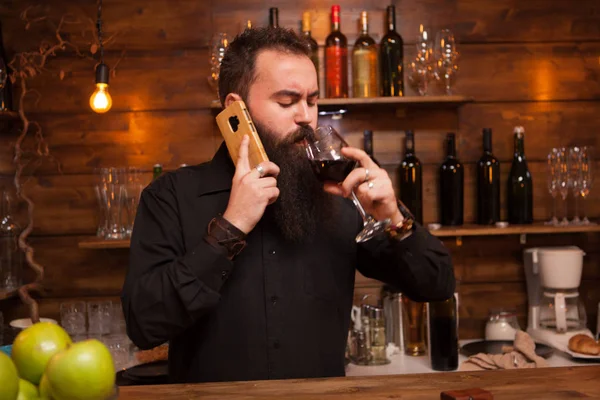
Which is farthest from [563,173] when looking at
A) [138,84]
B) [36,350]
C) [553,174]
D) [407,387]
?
[36,350]

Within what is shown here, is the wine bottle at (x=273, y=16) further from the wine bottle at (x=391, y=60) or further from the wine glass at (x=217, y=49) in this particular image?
the wine bottle at (x=391, y=60)

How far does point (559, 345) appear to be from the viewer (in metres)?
2.70

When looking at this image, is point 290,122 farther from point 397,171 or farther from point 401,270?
point 397,171

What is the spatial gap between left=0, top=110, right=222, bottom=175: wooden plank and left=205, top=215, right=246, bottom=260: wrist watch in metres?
Answer: 1.56

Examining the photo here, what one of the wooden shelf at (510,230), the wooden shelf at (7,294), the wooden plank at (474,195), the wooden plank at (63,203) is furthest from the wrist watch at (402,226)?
the wooden shelf at (7,294)

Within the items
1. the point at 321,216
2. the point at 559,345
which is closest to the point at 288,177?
the point at 321,216

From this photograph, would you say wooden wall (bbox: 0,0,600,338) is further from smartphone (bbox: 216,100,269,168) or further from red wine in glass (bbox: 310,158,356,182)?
red wine in glass (bbox: 310,158,356,182)

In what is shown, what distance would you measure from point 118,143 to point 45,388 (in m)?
2.32

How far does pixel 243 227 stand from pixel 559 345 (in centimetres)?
174

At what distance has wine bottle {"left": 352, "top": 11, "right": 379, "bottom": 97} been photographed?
2.88 meters

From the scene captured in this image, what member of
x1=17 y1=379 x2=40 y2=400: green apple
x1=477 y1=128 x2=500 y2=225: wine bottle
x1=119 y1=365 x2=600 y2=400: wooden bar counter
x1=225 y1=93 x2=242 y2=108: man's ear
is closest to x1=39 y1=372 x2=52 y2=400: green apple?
x1=17 y1=379 x2=40 y2=400: green apple

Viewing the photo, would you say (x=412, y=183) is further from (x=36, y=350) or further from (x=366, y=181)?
(x=36, y=350)

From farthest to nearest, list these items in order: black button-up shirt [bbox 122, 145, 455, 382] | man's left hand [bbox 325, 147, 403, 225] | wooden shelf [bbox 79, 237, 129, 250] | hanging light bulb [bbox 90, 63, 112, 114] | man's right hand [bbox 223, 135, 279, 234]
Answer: wooden shelf [bbox 79, 237, 129, 250], hanging light bulb [bbox 90, 63, 112, 114], black button-up shirt [bbox 122, 145, 455, 382], man's right hand [bbox 223, 135, 279, 234], man's left hand [bbox 325, 147, 403, 225]

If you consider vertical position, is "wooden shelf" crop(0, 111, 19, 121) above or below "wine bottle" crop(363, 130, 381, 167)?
above
